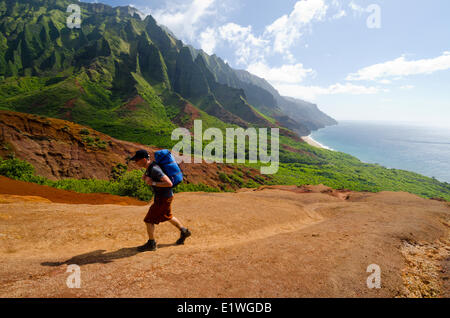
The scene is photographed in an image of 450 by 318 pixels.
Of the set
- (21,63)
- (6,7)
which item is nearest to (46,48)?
(21,63)

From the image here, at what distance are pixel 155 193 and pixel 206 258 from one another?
207 cm

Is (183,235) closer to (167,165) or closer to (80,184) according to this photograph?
(167,165)

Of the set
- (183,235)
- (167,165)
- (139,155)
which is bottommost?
(183,235)

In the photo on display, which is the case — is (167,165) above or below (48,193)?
above

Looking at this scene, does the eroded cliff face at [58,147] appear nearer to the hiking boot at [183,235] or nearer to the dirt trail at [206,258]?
the dirt trail at [206,258]

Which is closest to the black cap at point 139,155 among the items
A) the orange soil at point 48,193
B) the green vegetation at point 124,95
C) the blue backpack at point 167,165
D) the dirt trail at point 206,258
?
the blue backpack at point 167,165

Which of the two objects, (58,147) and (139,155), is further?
(58,147)

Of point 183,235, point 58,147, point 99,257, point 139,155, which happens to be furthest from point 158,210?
point 58,147

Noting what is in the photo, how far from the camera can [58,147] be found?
72.8 ft

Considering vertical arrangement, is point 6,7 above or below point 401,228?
above

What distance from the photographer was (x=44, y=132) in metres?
22.6

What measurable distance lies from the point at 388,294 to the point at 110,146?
3070cm

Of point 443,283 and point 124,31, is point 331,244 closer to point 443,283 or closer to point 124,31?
point 443,283

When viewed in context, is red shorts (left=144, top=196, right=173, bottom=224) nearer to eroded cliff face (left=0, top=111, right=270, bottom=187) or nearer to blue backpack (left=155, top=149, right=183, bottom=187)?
blue backpack (left=155, top=149, right=183, bottom=187)
